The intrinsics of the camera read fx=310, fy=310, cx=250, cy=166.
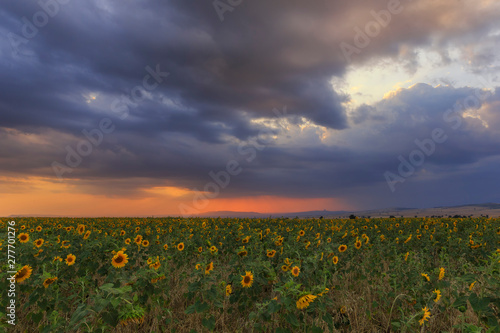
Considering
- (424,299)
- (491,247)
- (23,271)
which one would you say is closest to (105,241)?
(23,271)

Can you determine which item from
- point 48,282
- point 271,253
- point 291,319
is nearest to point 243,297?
point 291,319

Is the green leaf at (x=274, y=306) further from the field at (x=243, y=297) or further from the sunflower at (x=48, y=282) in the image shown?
the sunflower at (x=48, y=282)

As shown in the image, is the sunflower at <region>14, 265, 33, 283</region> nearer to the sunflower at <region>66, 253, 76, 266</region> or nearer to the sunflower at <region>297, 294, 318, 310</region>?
the sunflower at <region>66, 253, 76, 266</region>

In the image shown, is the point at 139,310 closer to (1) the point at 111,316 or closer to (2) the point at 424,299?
(1) the point at 111,316

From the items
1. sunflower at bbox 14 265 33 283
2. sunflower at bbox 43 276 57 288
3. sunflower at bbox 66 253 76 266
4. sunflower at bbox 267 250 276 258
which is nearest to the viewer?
sunflower at bbox 43 276 57 288

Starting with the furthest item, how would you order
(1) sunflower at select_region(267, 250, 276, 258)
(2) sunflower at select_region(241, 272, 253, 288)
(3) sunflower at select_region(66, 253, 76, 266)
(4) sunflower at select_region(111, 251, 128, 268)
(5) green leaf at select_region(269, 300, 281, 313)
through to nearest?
(1) sunflower at select_region(267, 250, 276, 258), (3) sunflower at select_region(66, 253, 76, 266), (4) sunflower at select_region(111, 251, 128, 268), (2) sunflower at select_region(241, 272, 253, 288), (5) green leaf at select_region(269, 300, 281, 313)

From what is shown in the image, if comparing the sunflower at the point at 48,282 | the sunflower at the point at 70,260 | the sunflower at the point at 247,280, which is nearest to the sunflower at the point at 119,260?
the sunflower at the point at 48,282

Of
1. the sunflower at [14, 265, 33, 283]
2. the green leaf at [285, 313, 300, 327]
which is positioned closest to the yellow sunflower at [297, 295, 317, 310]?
the green leaf at [285, 313, 300, 327]

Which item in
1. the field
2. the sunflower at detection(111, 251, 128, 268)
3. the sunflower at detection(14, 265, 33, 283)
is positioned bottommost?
the field

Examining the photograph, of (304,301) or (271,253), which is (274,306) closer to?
(304,301)

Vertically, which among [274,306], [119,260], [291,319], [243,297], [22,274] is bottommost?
[243,297]

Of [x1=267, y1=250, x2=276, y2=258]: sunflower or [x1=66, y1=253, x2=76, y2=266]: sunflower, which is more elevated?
[x1=66, y1=253, x2=76, y2=266]: sunflower

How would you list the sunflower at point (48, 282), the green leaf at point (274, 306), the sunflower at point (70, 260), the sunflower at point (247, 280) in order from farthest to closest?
1. the sunflower at point (70, 260)
2. the sunflower at point (48, 282)
3. the sunflower at point (247, 280)
4. the green leaf at point (274, 306)

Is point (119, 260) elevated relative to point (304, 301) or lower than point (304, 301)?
elevated
